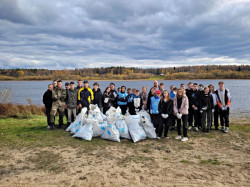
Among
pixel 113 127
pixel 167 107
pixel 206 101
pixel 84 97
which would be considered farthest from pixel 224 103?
pixel 84 97

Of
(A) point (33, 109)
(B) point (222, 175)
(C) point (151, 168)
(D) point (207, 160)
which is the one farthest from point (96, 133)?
(A) point (33, 109)

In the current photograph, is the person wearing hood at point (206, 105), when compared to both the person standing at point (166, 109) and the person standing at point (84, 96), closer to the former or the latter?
the person standing at point (166, 109)

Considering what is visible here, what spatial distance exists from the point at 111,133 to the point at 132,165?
5.87ft

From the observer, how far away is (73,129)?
6.52 meters

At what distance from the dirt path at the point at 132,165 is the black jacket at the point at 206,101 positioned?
A: 149 cm

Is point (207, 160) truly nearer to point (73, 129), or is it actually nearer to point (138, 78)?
point (73, 129)

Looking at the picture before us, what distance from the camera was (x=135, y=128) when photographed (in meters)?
6.17

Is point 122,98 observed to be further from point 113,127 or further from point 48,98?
point 48,98

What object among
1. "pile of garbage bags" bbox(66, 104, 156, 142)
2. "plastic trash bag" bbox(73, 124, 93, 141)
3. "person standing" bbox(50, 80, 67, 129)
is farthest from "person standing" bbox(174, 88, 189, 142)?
"person standing" bbox(50, 80, 67, 129)

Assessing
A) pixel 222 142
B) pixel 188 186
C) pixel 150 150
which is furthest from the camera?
pixel 222 142

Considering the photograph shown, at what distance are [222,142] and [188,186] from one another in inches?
126

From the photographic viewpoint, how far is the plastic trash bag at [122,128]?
6.10m

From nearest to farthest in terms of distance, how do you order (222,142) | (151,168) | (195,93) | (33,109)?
1. (151,168)
2. (222,142)
3. (195,93)
4. (33,109)

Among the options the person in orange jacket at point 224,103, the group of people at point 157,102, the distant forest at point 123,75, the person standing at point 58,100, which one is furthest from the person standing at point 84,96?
the distant forest at point 123,75
